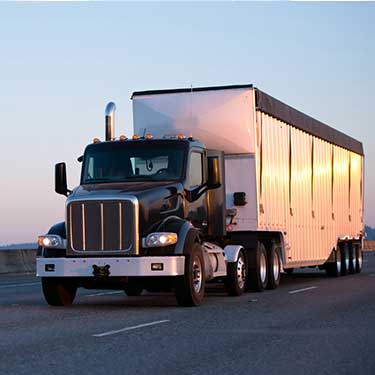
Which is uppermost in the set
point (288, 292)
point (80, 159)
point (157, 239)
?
point (80, 159)

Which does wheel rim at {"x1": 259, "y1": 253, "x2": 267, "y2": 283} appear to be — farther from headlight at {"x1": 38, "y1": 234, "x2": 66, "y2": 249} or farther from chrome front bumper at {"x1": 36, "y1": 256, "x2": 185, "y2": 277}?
headlight at {"x1": 38, "y1": 234, "x2": 66, "y2": 249}

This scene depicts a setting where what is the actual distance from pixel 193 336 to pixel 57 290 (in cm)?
556

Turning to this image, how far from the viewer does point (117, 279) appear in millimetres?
16703

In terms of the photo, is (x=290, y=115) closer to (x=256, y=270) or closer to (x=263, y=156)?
(x=263, y=156)

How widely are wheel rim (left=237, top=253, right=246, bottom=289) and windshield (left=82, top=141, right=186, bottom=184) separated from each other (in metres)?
2.92

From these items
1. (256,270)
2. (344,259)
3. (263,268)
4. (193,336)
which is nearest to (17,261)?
(344,259)

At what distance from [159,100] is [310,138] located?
21.5 ft

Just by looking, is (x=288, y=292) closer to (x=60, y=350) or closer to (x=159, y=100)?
(x=159, y=100)

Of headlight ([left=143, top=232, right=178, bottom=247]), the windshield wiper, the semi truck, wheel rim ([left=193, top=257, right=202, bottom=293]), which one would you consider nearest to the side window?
the semi truck

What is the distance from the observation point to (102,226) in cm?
1681

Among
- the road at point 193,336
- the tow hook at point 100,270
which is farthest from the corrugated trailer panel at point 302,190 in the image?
the tow hook at point 100,270

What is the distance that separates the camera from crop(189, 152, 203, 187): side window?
727 inches

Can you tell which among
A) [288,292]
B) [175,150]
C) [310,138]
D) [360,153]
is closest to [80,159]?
[175,150]

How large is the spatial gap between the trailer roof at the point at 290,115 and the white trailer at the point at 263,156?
0.08 feet
